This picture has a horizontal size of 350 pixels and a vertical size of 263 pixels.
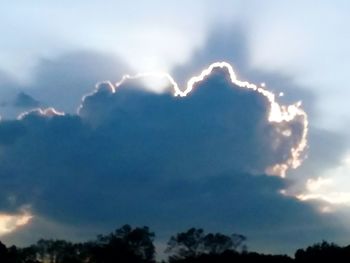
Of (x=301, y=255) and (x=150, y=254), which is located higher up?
(x=150, y=254)

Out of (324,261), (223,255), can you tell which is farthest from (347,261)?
(223,255)

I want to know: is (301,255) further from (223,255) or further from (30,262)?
(30,262)

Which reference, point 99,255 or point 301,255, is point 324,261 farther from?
point 99,255

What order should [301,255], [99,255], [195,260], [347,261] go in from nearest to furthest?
[347,261], [301,255], [195,260], [99,255]

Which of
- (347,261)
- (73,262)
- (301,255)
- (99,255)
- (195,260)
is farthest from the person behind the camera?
(73,262)

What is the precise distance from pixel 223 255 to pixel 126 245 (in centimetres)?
5827

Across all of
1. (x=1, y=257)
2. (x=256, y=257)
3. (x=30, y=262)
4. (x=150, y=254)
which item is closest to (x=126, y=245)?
(x=150, y=254)

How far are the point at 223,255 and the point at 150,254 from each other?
190ft

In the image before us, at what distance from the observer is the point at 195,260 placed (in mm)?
134750

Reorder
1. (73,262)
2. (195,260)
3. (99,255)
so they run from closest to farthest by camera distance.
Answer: (195,260), (99,255), (73,262)

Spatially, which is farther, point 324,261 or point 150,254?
point 150,254

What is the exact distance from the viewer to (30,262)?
17988 centimetres

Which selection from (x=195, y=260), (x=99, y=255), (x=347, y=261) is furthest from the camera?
(x=99, y=255)

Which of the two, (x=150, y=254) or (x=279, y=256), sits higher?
(x=150, y=254)
